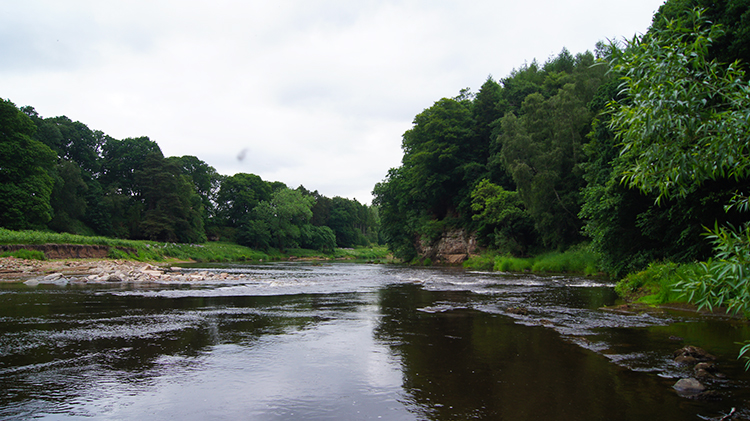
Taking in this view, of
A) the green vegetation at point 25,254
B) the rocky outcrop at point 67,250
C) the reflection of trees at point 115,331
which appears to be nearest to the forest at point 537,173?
→ the reflection of trees at point 115,331

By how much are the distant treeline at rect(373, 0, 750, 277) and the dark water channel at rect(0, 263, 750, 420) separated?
242 cm

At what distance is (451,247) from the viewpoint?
48625 mm

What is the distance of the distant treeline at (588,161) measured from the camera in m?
4.34

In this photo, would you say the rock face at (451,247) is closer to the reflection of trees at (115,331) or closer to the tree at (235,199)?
the reflection of trees at (115,331)

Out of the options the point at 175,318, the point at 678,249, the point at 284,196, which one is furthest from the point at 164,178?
the point at 678,249

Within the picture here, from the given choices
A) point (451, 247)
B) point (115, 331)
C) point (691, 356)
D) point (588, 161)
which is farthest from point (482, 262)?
point (115, 331)

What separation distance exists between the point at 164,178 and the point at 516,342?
71.0m

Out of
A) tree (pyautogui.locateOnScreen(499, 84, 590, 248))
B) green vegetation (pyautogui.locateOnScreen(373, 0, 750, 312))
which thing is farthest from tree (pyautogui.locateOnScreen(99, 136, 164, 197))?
tree (pyautogui.locateOnScreen(499, 84, 590, 248))

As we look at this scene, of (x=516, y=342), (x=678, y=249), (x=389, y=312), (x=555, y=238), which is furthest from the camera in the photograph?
(x=555, y=238)

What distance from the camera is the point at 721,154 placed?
3.96 metres

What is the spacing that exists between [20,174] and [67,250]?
798 inches

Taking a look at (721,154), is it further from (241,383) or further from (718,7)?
(718,7)

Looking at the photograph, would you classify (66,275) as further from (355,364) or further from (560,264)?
(560,264)

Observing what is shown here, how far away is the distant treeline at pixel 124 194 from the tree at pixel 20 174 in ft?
0.28
